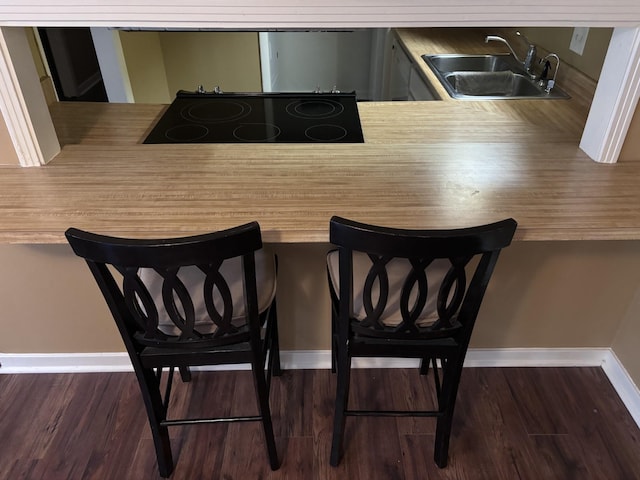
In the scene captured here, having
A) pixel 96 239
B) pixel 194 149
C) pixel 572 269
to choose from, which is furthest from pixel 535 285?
pixel 96 239

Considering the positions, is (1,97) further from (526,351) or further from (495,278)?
(526,351)

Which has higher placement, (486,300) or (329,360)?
(486,300)

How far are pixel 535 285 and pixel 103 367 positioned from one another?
1.80m

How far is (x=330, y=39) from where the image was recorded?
17.4 ft

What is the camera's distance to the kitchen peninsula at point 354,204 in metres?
1.26

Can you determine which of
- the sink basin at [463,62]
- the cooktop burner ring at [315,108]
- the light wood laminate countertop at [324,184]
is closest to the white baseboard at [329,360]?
the light wood laminate countertop at [324,184]

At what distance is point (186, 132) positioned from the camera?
5.97 feet

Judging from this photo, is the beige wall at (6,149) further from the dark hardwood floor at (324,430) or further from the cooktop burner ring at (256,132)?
the dark hardwood floor at (324,430)

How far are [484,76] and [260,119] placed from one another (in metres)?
1.49

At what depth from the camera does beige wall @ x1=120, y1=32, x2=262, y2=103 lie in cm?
398

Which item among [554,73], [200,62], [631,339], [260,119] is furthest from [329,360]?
[200,62]

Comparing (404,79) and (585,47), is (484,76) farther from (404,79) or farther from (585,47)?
(404,79)

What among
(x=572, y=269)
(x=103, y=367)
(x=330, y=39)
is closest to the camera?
(x=572, y=269)

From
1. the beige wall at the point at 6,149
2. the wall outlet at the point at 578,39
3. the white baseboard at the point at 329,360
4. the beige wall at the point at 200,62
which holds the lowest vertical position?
the white baseboard at the point at 329,360
